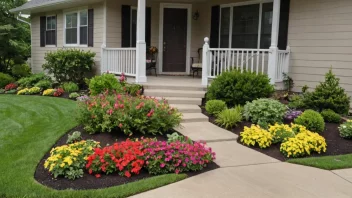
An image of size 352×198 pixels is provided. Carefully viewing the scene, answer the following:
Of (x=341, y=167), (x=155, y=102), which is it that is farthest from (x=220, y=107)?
(x=341, y=167)

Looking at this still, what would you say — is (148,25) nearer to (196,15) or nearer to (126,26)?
(126,26)

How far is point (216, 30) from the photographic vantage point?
34.4 feet

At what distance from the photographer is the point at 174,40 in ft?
36.7

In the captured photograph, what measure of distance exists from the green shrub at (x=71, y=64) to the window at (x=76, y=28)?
3.51 feet

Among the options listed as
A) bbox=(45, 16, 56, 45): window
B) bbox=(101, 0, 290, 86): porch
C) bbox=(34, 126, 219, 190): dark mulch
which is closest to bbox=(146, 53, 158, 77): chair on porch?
bbox=(101, 0, 290, 86): porch

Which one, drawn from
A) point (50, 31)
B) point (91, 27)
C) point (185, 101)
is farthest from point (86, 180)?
point (50, 31)

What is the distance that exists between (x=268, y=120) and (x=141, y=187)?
134 inches

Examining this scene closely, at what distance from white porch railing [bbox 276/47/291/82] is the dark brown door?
143 inches

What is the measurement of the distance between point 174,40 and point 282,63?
3862mm

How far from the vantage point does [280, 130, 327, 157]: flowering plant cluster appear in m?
5.12

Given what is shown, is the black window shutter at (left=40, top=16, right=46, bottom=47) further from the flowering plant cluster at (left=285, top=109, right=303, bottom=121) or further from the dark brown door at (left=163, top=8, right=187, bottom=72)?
the flowering plant cluster at (left=285, top=109, right=303, bottom=121)

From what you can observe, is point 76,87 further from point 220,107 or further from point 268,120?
point 268,120

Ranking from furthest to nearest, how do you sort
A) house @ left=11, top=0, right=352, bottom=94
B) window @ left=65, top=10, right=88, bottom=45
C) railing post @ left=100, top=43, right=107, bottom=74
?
1. window @ left=65, top=10, right=88, bottom=45
2. railing post @ left=100, top=43, right=107, bottom=74
3. house @ left=11, top=0, right=352, bottom=94

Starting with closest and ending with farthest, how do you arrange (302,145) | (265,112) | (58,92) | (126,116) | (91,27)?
(302,145) < (126,116) < (265,112) < (58,92) < (91,27)
